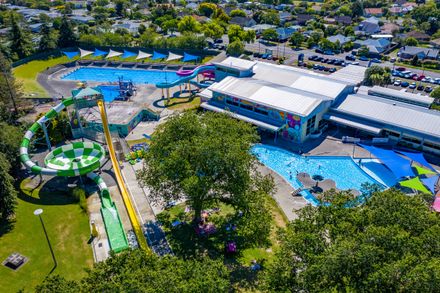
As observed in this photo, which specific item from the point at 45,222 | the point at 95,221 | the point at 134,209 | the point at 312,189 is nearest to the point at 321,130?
the point at 312,189

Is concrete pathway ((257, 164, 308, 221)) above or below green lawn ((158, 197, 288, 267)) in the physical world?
below

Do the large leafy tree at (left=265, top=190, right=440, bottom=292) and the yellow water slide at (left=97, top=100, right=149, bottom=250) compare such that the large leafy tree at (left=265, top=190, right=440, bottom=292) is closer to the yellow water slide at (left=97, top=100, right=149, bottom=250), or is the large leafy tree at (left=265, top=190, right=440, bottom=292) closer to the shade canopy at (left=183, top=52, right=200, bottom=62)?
the yellow water slide at (left=97, top=100, right=149, bottom=250)

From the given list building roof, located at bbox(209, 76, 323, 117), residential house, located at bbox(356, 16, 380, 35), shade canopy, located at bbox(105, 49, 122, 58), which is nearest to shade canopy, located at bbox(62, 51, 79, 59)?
shade canopy, located at bbox(105, 49, 122, 58)

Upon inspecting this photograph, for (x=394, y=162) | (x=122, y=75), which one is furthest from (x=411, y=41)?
(x=122, y=75)

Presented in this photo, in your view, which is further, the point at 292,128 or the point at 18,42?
the point at 18,42

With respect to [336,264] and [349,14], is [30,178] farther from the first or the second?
[349,14]

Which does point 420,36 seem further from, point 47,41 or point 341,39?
point 47,41

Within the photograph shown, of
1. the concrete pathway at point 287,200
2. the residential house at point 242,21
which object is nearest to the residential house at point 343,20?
the residential house at point 242,21
